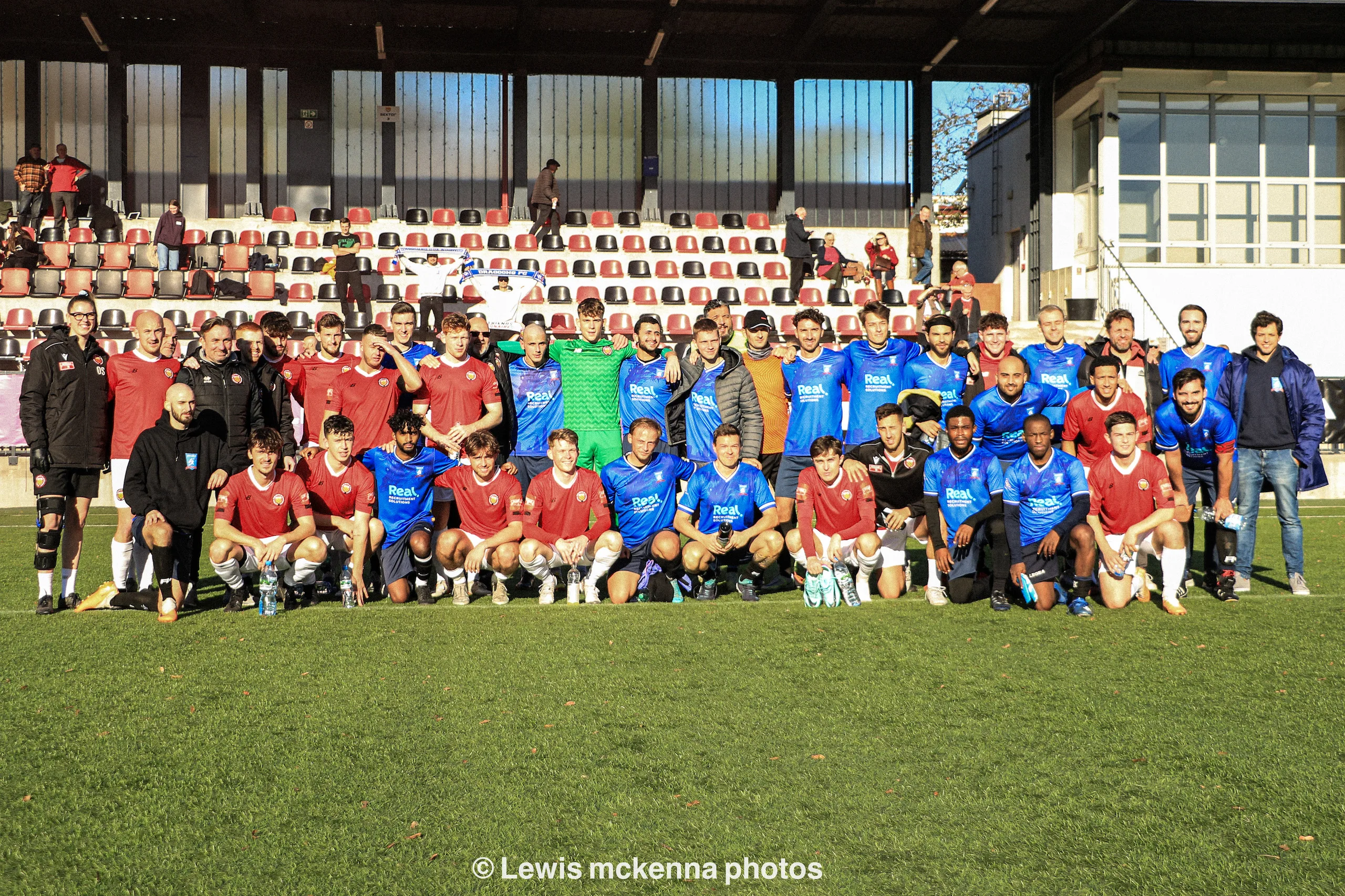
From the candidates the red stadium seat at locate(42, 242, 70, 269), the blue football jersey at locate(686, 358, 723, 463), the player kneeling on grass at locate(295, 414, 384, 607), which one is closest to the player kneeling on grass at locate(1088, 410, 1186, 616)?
the blue football jersey at locate(686, 358, 723, 463)

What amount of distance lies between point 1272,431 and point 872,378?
2.71 m

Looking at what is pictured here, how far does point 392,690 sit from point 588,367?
3560 mm

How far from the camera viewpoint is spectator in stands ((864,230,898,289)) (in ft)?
69.5

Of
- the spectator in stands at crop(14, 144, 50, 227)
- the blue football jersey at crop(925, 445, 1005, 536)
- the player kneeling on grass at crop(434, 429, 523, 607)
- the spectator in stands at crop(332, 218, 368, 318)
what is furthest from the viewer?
the spectator in stands at crop(14, 144, 50, 227)

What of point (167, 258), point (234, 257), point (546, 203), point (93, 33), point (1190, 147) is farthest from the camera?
point (1190, 147)

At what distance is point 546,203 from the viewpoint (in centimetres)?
2125

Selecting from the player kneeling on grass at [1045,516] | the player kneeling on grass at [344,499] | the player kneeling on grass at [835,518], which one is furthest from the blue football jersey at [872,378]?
the player kneeling on grass at [344,499]

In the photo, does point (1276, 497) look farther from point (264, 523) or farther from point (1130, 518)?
point (264, 523)

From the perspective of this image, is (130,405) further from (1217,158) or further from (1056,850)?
(1217,158)

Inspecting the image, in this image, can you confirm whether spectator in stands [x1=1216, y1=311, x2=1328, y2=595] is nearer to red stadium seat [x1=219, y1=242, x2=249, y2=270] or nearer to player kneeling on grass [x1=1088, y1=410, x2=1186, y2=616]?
player kneeling on grass [x1=1088, y1=410, x2=1186, y2=616]

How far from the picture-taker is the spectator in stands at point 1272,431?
24.6 feet

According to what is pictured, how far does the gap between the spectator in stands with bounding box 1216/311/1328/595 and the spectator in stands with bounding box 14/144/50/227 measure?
68.2 ft

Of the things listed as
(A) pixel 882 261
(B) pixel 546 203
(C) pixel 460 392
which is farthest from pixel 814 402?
(B) pixel 546 203

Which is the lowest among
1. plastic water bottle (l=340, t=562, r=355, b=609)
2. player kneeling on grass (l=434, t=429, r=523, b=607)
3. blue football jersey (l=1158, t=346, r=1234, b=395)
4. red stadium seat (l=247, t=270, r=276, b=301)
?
plastic water bottle (l=340, t=562, r=355, b=609)
